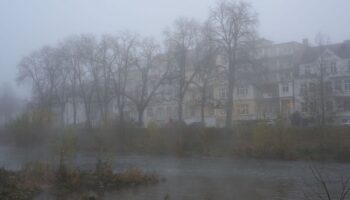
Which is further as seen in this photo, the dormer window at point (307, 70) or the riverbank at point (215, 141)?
the dormer window at point (307, 70)

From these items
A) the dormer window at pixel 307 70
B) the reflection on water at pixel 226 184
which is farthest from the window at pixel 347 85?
the reflection on water at pixel 226 184

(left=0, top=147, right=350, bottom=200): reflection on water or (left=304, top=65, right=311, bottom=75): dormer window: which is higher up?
(left=304, top=65, right=311, bottom=75): dormer window

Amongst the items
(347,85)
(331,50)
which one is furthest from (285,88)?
(347,85)

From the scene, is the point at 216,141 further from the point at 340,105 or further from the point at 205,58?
the point at 340,105

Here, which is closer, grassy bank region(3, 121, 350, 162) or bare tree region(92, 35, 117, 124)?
grassy bank region(3, 121, 350, 162)

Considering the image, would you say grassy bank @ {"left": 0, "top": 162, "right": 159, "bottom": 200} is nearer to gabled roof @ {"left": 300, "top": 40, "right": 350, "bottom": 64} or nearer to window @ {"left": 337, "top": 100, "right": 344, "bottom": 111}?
window @ {"left": 337, "top": 100, "right": 344, "bottom": 111}

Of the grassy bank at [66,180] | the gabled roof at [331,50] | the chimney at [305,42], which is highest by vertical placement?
the chimney at [305,42]

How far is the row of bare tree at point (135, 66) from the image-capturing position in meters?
61.4

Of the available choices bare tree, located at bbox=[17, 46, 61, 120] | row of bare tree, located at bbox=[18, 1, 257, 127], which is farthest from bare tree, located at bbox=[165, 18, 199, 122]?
bare tree, located at bbox=[17, 46, 61, 120]

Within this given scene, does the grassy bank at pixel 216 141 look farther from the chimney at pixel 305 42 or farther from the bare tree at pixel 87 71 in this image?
the chimney at pixel 305 42

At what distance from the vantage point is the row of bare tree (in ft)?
202

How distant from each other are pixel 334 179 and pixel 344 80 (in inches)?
2056

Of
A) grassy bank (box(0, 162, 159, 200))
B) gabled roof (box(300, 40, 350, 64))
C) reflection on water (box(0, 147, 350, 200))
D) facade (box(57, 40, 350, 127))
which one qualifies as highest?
gabled roof (box(300, 40, 350, 64))

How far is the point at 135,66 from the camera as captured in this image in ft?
254
